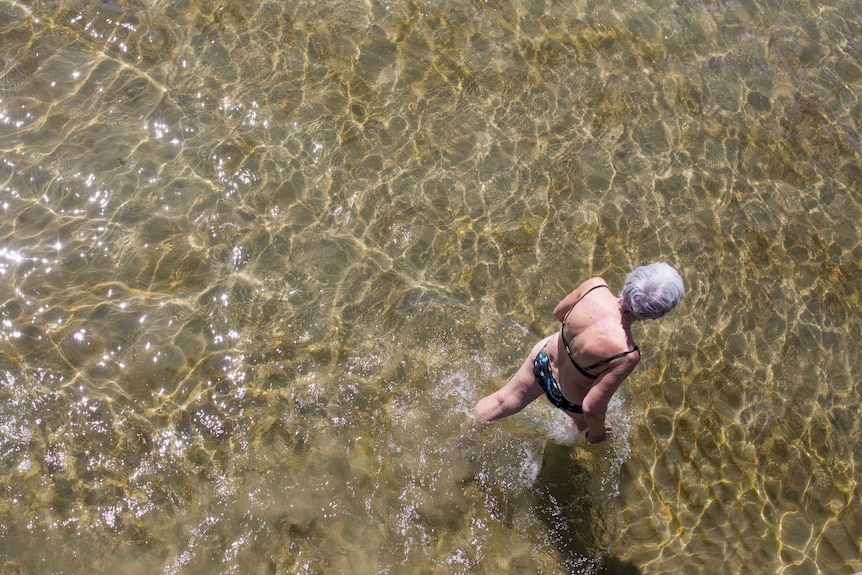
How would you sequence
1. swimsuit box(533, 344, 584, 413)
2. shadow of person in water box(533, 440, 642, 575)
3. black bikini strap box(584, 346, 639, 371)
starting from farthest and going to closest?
shadow of person in water box(533, 440, 642, 575) → swimsuit box(533, 344, 584, 413) → black bikini strap box(584, 346, 639, 371)

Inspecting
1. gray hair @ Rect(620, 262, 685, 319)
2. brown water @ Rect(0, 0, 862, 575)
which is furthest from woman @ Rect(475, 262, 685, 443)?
brown water @ Rect(0, 0, 862, 575)

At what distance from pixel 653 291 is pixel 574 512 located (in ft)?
7.17

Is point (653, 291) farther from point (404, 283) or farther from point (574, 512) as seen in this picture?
point (404, 283)

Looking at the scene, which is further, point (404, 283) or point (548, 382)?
point (404, 283)

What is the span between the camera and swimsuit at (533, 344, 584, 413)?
14.7 feet

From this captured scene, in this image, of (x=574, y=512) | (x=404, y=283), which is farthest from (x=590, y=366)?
(x=404, y=283)

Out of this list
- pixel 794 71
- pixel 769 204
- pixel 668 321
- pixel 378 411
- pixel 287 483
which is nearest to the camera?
pixel 287 483

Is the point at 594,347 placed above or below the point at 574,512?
above

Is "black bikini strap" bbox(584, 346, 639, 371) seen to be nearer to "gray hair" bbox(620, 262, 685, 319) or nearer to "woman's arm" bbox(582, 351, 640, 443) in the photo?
"woman's arm" bbox(582, 351, 640, 443)

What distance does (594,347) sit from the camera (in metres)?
3.99

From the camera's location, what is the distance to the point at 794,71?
7539 mm

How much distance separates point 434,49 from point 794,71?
4.05 m

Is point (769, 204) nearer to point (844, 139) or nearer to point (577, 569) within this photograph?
point (844, 139)

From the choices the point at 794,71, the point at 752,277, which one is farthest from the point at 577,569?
the point at 794,71
